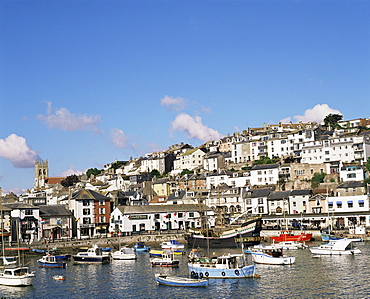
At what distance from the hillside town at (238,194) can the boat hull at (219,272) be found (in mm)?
33228

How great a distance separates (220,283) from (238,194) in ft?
206

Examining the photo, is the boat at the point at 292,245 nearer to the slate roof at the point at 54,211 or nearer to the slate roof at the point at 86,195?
the slate roof at the point at 86,195

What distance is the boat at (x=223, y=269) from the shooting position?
152ft

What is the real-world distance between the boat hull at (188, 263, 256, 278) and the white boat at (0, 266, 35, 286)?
598 inches

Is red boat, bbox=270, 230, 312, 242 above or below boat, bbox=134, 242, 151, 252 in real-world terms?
above

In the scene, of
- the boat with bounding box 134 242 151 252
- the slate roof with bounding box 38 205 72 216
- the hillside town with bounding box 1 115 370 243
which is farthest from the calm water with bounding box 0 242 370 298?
the slate roof with bounding box 38 205 72 216

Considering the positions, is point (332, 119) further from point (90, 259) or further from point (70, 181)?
point (90, 259)

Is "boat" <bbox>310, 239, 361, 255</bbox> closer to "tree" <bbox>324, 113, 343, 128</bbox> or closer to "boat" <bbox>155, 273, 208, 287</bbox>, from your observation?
"boat" <bbox>155, 273, 208, 287</bbox>

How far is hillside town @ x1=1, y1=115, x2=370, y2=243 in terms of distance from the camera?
88.0 meters

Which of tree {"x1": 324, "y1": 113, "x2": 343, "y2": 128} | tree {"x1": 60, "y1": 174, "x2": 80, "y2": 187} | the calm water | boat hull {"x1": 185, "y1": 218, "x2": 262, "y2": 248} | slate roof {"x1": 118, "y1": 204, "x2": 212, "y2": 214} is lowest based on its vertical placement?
the calm water

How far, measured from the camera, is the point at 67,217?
292ft

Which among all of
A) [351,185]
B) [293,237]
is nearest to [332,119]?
[351,185]

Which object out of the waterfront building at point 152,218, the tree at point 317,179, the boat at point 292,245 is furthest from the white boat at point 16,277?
the tree at point 317,179

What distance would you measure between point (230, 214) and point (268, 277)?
185ft
